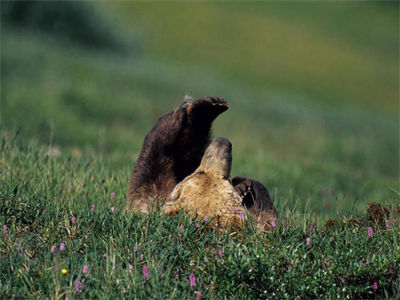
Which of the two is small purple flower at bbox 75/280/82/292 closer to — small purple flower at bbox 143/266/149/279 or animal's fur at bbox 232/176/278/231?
small purple flower at bbox 143/266/149/279

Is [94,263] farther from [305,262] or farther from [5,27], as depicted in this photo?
[5,27]

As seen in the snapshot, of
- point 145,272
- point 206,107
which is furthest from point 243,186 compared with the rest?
point 145,272

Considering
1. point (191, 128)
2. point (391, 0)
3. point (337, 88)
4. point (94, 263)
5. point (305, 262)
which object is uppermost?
point (391, 0)

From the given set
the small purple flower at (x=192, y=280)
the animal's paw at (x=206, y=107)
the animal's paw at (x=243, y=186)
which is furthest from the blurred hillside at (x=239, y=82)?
the small purple flower at (x=192, y=280)

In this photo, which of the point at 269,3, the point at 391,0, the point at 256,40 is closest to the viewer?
the point at 256,40

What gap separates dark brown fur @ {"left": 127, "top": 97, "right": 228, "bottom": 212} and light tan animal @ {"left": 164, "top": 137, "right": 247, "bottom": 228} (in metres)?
0.55

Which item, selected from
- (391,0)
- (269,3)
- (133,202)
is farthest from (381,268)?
(391,0)

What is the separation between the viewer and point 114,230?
4152 millimetres

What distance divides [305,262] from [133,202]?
1654 mm

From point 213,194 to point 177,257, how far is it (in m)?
0.60

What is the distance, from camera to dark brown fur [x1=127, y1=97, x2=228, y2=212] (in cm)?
501

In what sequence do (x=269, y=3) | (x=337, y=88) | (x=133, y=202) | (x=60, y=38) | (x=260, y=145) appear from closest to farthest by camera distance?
(x=133, y=202) < (x=260, y=145) < (x=60, y=38) < (x=337, y=88) < (x=269, y=3)

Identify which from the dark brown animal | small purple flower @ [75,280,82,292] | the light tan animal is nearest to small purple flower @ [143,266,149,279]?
small purple flower @ [75,280,82,292]

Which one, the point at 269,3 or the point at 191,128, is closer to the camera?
the point at 191,128
